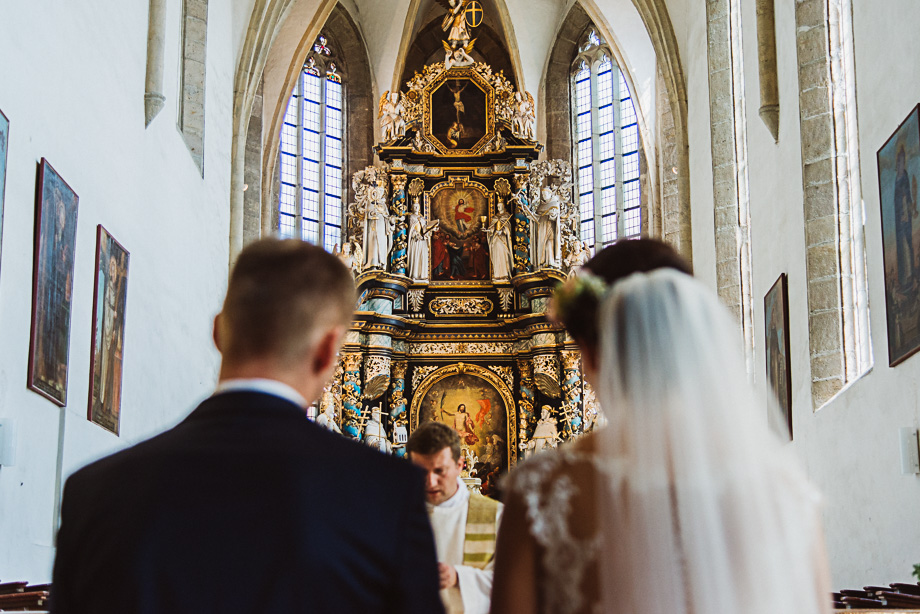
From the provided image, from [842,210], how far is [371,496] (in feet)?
30.3

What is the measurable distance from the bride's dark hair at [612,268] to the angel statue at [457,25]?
22709 millimetres

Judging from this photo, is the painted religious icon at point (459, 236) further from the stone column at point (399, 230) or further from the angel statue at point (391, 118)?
the angel statue at point (391, 118)

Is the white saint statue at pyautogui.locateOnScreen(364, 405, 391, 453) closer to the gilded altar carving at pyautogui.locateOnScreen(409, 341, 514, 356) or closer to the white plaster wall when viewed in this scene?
the gilded altar carving at pyautogui.locateOnScreen(409, 341, 514, 356)

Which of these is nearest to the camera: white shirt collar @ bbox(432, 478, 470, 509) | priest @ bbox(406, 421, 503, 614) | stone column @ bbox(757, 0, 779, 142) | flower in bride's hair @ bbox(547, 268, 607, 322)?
flower in bride's hair @ bbox(547, 268, 607, 322)

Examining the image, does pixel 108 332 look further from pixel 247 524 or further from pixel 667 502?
pixel 667 502

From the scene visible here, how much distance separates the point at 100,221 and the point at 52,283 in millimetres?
1731

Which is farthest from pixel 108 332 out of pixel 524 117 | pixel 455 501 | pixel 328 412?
pixel 524 117

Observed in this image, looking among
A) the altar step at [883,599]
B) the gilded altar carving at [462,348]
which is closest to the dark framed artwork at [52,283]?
the altar step at [883,599]

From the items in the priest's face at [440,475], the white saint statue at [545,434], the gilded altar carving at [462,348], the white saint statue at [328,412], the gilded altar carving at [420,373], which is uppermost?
the gilded altar carving at [462,348]

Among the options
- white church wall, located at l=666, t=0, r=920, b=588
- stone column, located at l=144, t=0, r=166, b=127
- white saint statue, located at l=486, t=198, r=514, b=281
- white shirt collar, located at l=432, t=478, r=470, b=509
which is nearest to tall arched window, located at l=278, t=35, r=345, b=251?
white saint statue, located at l=486, t=198, r=514, b=281

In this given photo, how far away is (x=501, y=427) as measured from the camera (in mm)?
22219

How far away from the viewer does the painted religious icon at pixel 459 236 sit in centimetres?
2320

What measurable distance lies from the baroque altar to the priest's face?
16177 mm

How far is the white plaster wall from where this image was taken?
26.4 ft
